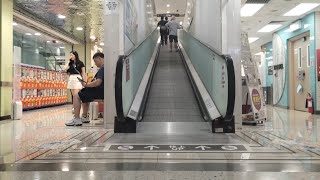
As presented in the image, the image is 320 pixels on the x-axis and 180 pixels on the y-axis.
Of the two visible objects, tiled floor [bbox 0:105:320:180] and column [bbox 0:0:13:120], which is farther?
column [bbox 0:0:13:120]

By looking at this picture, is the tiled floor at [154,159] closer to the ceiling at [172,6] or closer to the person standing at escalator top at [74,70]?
the person standing at escalator top at [74,70]

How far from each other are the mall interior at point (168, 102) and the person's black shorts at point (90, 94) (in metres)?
0.06

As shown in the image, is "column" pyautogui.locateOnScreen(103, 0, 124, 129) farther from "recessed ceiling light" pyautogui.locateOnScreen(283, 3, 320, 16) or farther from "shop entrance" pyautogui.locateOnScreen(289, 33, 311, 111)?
"shop entrance" pyautogui.locateOnScreen(289, 33, 311, 111)

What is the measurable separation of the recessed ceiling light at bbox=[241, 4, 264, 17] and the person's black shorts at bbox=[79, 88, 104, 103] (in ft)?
20.4

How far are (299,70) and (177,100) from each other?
7502 mm

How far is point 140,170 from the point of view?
274 centimetres

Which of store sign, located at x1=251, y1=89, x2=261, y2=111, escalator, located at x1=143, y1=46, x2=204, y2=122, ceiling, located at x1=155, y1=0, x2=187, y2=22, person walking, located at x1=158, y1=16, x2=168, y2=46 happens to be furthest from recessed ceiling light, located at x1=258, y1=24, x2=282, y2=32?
store sign, located at x1=251, y1=89, x2=261, y2=111

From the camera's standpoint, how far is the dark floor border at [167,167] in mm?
2775

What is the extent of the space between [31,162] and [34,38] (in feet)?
49.5

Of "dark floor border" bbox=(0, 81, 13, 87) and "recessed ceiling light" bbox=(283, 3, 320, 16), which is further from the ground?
"recessed ceiling light" bbox=(283, 3, 320, 16)

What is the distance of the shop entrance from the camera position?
12172 millimetres

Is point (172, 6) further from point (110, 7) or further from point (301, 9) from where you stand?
point (110, 7)

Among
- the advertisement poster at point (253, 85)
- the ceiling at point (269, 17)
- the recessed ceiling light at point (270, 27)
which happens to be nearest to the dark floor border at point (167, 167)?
the advertisement poster at point (253, 85)

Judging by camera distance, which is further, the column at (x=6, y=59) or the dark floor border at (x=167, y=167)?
the column at (x=6, y=59)
